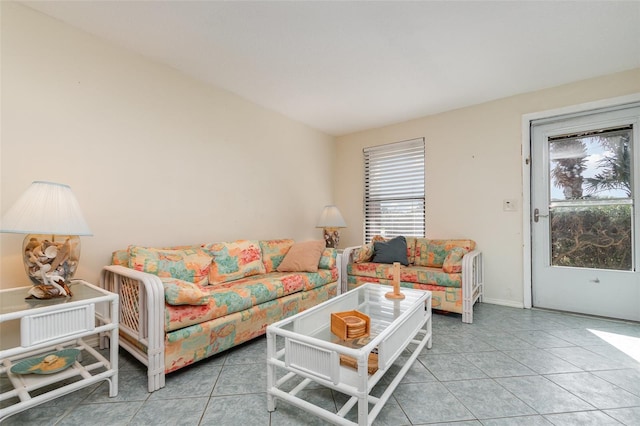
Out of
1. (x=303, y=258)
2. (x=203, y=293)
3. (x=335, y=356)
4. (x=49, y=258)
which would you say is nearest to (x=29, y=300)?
(x=49, y=258)

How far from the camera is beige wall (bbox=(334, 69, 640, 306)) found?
297cm

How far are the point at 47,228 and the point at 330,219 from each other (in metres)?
2.88

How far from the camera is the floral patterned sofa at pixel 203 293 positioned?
1.65m

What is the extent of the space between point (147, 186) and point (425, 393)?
8.38ft

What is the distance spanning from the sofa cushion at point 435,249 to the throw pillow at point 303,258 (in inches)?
49.6

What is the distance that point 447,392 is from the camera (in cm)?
157

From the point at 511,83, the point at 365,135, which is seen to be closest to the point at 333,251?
the point at 365,135

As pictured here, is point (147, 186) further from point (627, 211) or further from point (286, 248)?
point (627, 211)

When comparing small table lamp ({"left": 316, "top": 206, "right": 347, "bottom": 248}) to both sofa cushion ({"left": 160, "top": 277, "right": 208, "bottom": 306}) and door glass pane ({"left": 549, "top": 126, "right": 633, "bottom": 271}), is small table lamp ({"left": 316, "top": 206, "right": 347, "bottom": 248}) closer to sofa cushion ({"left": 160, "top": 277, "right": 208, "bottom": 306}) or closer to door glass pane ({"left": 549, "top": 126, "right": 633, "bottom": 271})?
sofa cushion ({"left": 160, "top": 277, "right": 208, "bottom": 306})

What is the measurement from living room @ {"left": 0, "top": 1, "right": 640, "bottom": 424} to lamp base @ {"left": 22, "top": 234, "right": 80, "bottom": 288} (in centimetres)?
46

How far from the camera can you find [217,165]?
9.70 ft

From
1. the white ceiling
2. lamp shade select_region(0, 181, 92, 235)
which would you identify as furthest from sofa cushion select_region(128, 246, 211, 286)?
the white ceiling

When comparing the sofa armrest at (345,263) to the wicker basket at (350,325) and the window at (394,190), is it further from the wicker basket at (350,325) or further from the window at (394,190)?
the wicker basket at (350,325)

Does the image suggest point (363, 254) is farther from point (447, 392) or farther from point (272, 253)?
point (447, 392)
